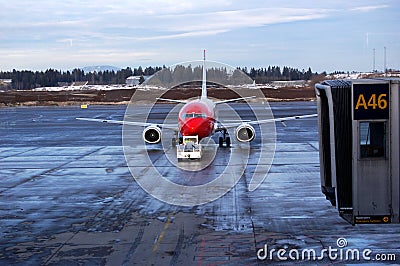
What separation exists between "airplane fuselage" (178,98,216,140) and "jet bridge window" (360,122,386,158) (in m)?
21.4

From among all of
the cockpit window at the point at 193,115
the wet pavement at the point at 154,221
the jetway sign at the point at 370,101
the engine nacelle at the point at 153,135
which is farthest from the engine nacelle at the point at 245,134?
the jetway sign at the point at 370,101

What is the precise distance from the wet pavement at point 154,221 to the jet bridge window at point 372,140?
2786 mm

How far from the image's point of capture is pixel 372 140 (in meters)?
11.7

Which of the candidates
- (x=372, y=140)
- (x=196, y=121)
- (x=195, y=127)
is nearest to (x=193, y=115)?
(x=196, y=121)

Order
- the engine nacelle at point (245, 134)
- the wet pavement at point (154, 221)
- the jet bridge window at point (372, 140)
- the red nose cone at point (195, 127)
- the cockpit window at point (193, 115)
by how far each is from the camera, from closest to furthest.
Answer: the jet bridge window at point (372, 140) < the wet pavement at point (154, 221) < the red nose cone at point (195, 127) < the cockpit window at point (193, 115) < the engine nacelle at point (245, 134)

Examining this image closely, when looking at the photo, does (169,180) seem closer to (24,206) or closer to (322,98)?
(24,206)

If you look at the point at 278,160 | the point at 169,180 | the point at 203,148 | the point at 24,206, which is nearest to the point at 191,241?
the point at 24,206

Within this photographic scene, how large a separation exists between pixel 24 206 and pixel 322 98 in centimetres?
1153

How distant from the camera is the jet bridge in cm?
1150

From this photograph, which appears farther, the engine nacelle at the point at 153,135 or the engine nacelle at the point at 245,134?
the engine nacelle at the point at 245,134

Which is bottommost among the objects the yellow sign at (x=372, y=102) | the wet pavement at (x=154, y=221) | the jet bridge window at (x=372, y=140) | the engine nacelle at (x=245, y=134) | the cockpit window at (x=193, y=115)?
the wet pavement at (x=154, y=221)

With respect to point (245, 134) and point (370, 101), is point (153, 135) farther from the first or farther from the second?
point (370, 101)

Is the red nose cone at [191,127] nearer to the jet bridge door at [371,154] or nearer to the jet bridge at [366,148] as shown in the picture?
the jet bridge at [366,148]

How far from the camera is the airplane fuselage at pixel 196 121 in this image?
Result: 32875 mm
